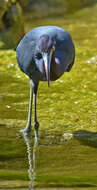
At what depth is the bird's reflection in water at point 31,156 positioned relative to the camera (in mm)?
3637

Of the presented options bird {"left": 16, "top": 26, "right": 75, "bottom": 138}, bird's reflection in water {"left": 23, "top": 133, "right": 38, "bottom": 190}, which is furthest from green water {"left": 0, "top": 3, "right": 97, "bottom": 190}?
bird {"left": 16, "top": 26, "right": 75, "bottom": 138}

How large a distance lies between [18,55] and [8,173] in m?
2.04

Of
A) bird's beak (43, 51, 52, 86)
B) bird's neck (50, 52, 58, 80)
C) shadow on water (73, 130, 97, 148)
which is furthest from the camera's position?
shadow on water (73, 130, 97, 148)

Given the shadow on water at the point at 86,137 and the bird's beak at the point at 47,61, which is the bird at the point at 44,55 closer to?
the bird's beak at the point at 47,61

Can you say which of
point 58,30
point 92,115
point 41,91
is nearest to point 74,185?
point 58,30

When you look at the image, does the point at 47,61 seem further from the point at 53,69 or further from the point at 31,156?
the point at 31,156

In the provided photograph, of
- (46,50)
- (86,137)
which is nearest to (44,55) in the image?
(46,50)

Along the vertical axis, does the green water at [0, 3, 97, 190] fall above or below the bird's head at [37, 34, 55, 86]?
below

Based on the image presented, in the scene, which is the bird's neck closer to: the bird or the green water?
the bird

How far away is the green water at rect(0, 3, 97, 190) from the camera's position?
3697 millimetres

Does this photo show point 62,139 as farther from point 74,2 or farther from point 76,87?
point 74,2

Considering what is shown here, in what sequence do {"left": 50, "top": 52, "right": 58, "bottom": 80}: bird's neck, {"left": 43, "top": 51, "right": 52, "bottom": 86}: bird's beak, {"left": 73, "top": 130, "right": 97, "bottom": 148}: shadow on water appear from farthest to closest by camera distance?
1. {"left": 73, "top": 130, "right": 97, "bottom": 148}: shadow on water
2. {"left": 50, "top": 52, "right": 58, "bottom": 80}: bird's neck
3. {"left": 43, "top": 51, "right": 52, "bottom": 86}: bird's beak

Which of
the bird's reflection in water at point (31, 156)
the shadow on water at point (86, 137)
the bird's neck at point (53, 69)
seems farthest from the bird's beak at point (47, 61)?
the shadow on water at point (86, 137)

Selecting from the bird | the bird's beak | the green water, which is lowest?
the green water
